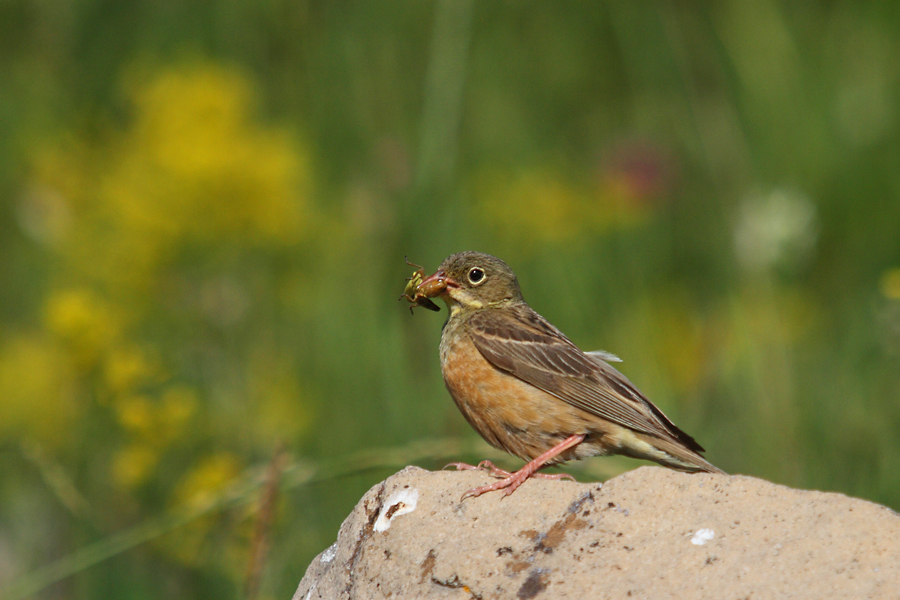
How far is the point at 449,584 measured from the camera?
3256mm

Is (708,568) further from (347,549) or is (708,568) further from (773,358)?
(773,358)

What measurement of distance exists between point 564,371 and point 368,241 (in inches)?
137

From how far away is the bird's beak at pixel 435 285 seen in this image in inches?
215

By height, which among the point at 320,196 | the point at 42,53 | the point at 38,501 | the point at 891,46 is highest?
the point at 42,53

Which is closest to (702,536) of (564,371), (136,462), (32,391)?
(564,371)

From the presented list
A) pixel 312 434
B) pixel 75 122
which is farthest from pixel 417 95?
pixel 312 434

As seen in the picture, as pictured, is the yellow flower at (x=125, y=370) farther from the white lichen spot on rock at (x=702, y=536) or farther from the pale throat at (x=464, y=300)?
the white lichen spot on rock at (x=702, y=536)

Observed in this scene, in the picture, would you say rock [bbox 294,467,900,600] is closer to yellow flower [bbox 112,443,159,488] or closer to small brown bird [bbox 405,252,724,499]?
small brown bird [bbox 405,252,724,499]

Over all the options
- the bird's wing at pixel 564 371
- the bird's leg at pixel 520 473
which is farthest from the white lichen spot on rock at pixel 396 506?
the bird's wing at pixel 564 371

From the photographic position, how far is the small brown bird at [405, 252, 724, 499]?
15.4ft

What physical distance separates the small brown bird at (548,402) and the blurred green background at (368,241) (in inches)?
13.7

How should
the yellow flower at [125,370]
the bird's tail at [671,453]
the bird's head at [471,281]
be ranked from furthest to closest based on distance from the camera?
the bird's head at [471,281] < the yellow flower at [125,370] < the bird's tail at [671,453]

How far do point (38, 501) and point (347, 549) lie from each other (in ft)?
14.8

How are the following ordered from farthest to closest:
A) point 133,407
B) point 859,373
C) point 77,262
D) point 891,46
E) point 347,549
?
point 891,46
point 77,262
point 859,373
point 133,407
point 347,549
